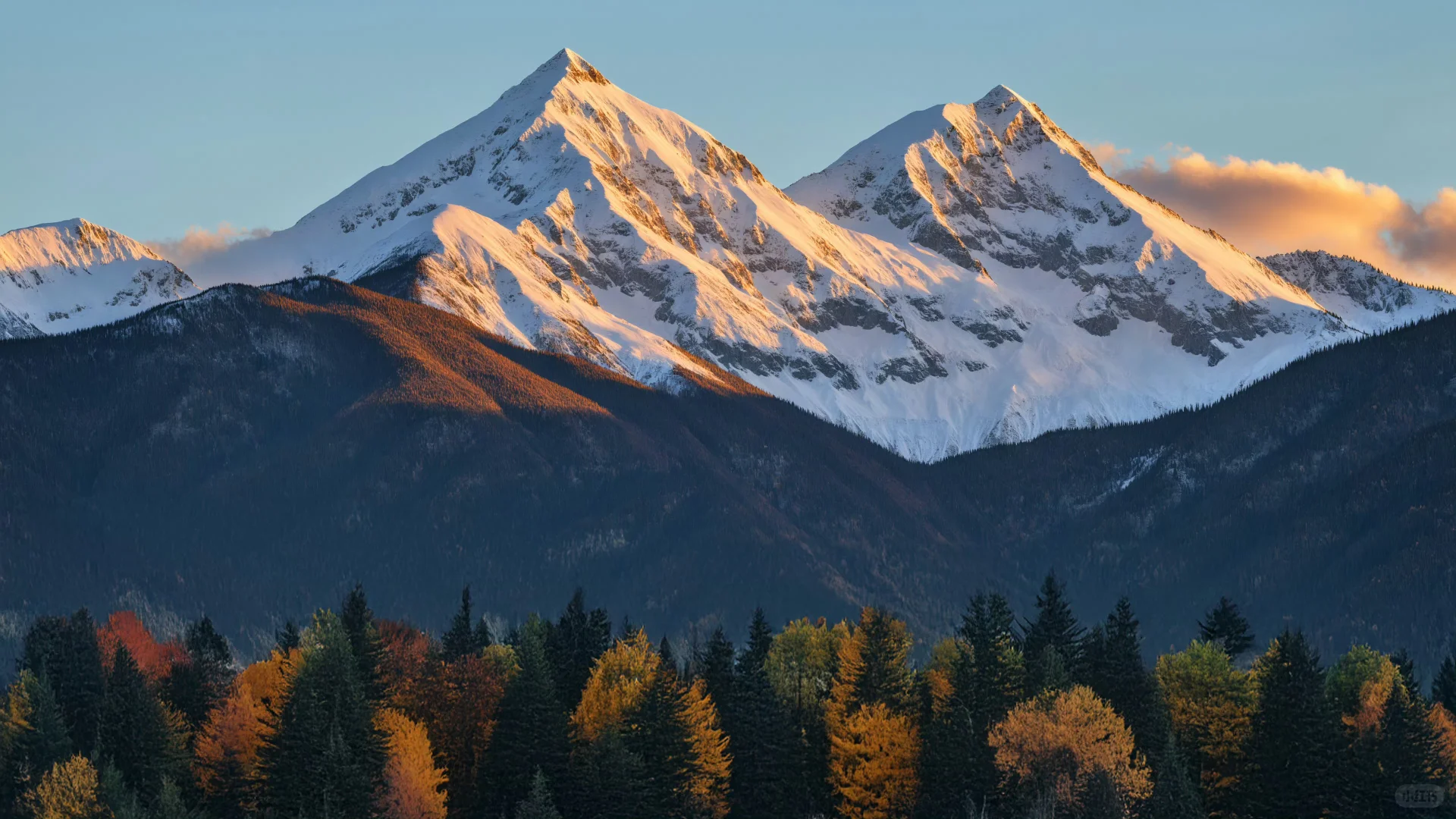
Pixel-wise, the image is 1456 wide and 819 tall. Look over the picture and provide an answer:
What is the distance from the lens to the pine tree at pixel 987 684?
486ft

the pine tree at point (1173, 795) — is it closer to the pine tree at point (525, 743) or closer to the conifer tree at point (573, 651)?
the pine tree at point (525, 743)

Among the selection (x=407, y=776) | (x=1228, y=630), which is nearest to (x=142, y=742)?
(x=407, y=776)

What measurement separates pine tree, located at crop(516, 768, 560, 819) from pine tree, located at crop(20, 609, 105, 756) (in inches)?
1417

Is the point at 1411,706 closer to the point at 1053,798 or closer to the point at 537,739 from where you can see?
the point at 1053,798

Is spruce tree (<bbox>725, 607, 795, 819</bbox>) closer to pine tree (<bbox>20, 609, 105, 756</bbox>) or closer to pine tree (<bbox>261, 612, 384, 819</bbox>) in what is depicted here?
pine tree (<bbox>261, 612, 384, 819</bbox>)

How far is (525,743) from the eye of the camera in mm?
146875

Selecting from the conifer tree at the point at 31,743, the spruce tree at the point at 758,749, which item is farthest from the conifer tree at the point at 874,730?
the conifer tree at the point at 31,743

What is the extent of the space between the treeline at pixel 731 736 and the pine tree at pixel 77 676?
40 cm

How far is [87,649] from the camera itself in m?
171

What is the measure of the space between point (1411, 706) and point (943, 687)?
111 ft

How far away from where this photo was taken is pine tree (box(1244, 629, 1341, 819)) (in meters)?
144

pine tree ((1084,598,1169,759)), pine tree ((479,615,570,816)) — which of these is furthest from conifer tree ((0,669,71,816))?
pine tree ((1084,598,1169,759))

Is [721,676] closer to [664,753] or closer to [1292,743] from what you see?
[664,753]

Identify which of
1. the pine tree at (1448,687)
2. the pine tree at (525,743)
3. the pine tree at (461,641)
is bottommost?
the pine tree at (1448,687)
